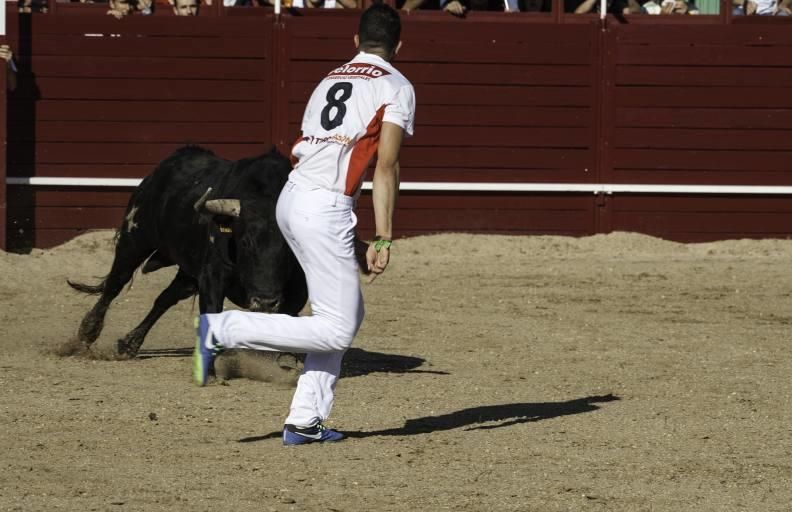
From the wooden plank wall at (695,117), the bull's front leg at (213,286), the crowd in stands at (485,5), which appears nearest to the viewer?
the bull's front leg at (213,286)

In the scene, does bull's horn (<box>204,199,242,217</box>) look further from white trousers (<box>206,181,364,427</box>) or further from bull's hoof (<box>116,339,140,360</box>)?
bull's hoof (<box>116,339,140,360</box>)

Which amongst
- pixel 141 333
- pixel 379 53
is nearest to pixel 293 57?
pixel 141 333

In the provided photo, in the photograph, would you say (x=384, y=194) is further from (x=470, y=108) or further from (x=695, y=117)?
(x=695, y=117)

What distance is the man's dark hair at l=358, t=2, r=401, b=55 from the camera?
5.61m

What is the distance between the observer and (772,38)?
519 inches

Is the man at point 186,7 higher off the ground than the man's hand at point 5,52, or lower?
higher

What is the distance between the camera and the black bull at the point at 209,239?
22.8ft

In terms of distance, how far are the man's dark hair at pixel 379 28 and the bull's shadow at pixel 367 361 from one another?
7.96 feet

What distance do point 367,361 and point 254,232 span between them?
1.44 metres

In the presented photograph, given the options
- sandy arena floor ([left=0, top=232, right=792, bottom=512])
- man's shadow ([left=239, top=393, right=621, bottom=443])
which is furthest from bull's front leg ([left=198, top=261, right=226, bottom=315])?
man's shadow ([left=239, top=393, right=621, bottom=443])

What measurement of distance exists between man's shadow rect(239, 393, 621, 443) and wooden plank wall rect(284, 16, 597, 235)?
6044 mm

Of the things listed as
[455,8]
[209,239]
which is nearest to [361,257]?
[209,239]

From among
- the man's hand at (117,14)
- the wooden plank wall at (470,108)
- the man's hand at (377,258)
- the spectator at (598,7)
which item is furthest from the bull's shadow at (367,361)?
the spectator at (598,7)

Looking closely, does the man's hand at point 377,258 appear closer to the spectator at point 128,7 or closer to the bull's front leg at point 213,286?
the bull's front leg at point 213,286
